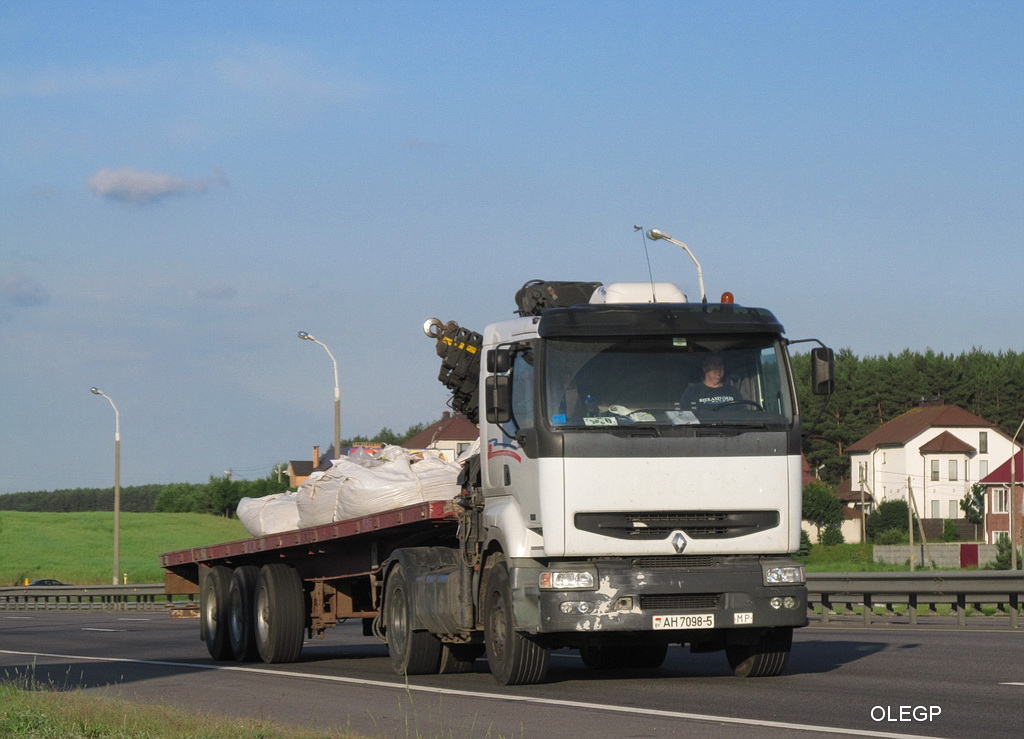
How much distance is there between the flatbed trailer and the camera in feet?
48.9

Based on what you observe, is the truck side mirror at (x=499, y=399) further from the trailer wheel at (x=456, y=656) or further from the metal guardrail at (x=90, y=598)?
the metal guardrail at (x=90, y=598)

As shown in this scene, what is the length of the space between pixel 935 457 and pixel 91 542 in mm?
62520

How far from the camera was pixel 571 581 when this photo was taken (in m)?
11.8

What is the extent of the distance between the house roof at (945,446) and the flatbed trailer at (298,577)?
345 ft

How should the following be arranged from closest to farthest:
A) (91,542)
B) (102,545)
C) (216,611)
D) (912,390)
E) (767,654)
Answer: (767,654)
(216,611)
(102,545)
(91,542)
(912,390)

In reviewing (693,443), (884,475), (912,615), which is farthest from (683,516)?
(884,475)

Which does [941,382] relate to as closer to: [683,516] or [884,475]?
[884,475]

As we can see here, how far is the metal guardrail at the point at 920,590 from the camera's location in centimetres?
2017

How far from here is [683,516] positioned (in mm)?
11961

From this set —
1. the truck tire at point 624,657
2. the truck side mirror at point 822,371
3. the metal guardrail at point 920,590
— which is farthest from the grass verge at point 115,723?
the metal guardrail at point 920,590

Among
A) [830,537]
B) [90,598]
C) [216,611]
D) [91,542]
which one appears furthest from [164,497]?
[216,611]

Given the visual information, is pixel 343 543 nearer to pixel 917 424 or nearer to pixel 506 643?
pixel 506 643

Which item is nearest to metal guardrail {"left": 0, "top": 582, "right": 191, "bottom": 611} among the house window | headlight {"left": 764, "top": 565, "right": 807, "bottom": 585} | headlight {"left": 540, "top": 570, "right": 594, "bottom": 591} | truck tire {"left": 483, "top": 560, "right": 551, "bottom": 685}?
truck tire {"left": 483, "top": 560, "right": 551, "bottom": 685}

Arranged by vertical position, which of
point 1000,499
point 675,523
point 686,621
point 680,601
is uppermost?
point 1000,499
